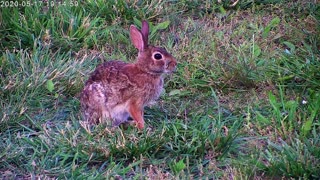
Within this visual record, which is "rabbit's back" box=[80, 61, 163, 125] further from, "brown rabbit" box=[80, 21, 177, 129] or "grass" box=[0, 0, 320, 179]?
"grass" box=[0, 0, 320, 179]

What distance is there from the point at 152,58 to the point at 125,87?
12.8 inches

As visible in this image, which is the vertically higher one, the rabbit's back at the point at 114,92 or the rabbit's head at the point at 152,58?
the rabbit's head at the point at 152,58

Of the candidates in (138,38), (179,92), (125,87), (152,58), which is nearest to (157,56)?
(152,58)

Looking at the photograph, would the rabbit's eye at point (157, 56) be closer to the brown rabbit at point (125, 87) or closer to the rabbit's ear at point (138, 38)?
the brown rabbit at point (125, 87)

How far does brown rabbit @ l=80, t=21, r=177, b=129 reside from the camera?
18.9 feet

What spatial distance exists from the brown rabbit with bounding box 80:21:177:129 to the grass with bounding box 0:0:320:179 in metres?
0.22

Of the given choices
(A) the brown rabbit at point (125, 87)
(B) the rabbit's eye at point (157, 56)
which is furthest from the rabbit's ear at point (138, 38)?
(B) the rabbit's eye at point (157, 56)

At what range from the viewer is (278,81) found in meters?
6.20

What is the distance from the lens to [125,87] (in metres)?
5.77

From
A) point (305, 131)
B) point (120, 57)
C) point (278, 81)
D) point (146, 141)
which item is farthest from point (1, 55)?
point (305, 131)

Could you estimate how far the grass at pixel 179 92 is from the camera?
5109 mm

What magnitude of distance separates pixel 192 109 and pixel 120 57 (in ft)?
3.79

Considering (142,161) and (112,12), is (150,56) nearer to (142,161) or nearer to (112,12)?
(142,161)

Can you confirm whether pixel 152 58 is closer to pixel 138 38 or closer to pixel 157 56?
pixel 157 56
